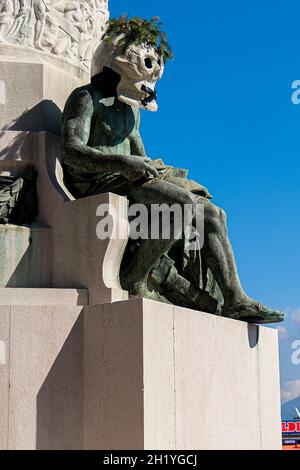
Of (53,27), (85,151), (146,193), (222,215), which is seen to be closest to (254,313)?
(222,215)

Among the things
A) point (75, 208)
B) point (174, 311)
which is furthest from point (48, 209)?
point (174, 311)

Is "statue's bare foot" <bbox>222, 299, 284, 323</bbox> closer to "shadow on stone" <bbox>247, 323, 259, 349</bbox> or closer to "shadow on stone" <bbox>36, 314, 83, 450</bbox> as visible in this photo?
"shadow on stone" <bbox>247, 323, 259, 349</bbox>

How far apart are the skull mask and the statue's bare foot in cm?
235

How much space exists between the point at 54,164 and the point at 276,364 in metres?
3.26

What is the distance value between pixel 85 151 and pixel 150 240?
109 centimetres

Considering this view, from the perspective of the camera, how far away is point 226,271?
9570mm

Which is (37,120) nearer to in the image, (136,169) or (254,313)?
(136,169)

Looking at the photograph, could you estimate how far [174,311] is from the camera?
8445 millimetres

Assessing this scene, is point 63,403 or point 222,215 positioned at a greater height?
point 222,215

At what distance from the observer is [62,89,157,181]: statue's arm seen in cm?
902

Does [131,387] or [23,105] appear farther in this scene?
[23,105]

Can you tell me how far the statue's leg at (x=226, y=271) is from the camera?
9.44 metres

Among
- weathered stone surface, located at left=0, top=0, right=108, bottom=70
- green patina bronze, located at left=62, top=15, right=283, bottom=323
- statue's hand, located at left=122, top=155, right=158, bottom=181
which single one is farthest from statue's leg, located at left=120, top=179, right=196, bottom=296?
weathered stone surface, located at left=0, top=0, right=108, bottom=70

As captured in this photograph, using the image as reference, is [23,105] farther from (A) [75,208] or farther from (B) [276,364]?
(B) [276,364]
